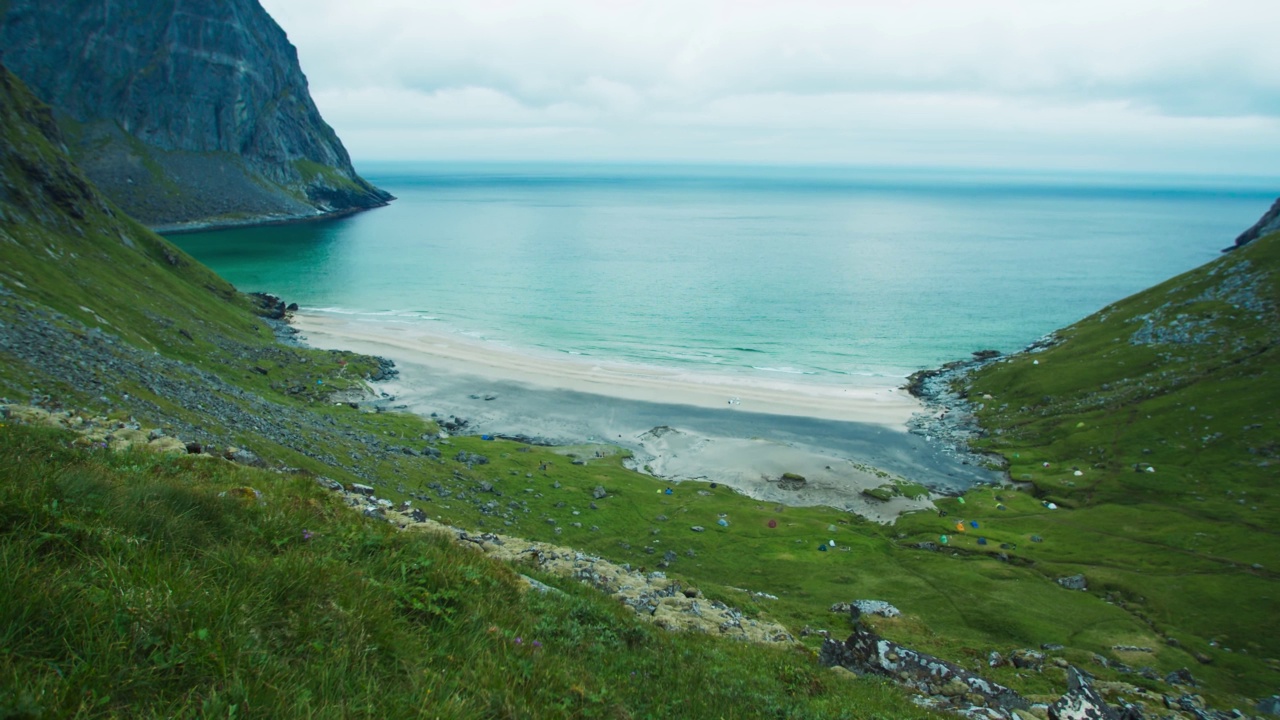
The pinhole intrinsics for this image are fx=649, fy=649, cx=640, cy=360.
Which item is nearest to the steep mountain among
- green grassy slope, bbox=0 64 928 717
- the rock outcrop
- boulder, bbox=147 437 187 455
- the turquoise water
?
the rock outcrop

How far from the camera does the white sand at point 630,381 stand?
78.6 metres

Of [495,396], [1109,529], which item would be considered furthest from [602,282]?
[1109,529]

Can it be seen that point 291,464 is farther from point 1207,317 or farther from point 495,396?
point 1207,317

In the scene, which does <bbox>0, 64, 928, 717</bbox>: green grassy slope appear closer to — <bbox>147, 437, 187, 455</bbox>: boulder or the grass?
the grass

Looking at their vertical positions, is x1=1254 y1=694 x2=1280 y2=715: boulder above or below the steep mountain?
below

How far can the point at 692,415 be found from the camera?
7538cm

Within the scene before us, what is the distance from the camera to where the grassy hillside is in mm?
6895

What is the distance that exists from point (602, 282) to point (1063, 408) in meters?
99.4

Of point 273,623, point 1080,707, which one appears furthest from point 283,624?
Result: point 1080,707

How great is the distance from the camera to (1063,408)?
74.1 meters

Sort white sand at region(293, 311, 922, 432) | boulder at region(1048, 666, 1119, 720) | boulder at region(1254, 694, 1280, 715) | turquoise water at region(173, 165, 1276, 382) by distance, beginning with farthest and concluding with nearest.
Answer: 1. turquoise water at region(173, 165, 1276, 382)
2. white sand at region(293, 311, 922, 432)
3. boulder at region(1254, 694, 1280, 715)
4. boulder at region(1048, 666, 1119, 720)

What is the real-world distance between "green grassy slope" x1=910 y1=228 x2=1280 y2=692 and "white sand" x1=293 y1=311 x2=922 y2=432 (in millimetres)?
12976

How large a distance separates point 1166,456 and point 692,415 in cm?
4575

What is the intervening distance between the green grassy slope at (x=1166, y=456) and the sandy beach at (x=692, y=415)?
8613 mm
